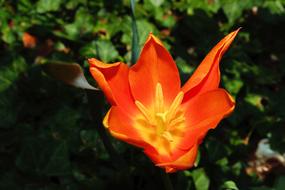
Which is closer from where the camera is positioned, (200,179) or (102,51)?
(200,179)

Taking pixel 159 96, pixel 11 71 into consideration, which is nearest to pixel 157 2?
pixel 11 71

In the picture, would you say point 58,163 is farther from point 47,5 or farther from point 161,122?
point 47,5

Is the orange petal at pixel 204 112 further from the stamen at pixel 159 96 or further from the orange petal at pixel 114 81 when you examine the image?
the orange petal at pixel 114 81

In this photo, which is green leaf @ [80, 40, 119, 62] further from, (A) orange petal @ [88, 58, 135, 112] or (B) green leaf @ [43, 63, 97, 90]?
Result: (B) green leaf @ [43, 63, 97, 90]

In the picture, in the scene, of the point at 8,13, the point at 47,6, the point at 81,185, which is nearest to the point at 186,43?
the point at 47,6

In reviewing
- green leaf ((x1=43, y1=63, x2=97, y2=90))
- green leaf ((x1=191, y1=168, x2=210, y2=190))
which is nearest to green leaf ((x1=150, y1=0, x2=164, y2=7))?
green leaf ((x1=191, y1=168, x2=210, y2=190))

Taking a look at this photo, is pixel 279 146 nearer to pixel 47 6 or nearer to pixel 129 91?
pixel 129 91
